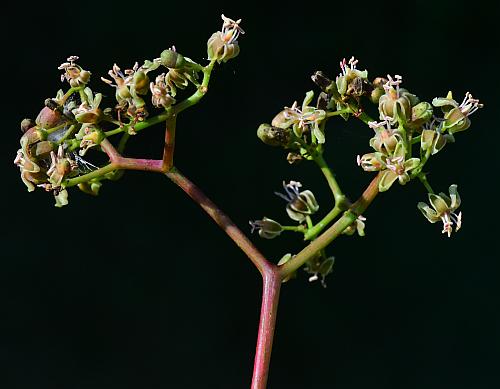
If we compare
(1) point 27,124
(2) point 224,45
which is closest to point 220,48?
(2) point 224,45

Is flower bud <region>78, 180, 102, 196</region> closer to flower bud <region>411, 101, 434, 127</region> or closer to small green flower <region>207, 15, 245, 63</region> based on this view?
small green flower <region>207, 15, 245, 63</region>

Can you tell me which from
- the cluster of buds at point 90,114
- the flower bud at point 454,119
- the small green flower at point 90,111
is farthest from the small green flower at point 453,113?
the small green flower at point 90,111

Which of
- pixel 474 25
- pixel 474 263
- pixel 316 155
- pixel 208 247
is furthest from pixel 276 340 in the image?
pixel 316 155

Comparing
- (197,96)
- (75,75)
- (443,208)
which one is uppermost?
(75,75)

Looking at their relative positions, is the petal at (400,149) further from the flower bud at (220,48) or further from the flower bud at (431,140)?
the flower bud at (220,48)

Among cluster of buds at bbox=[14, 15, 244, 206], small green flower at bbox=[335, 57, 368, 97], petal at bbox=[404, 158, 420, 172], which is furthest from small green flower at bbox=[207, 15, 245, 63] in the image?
petal at bbox=[404, 158, 420, 172]

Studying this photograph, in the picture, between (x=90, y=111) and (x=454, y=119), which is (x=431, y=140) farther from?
(x=90, y=111)

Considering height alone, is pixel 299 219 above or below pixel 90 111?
below
